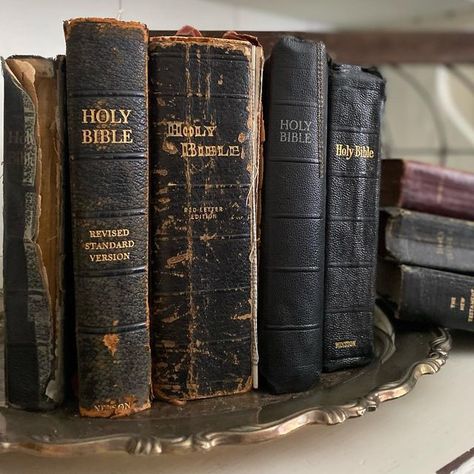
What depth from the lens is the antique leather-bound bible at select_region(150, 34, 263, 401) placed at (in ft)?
1.47

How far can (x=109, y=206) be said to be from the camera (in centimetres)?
43

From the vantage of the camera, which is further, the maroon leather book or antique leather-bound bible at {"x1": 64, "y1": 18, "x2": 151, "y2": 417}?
the maroon leather book

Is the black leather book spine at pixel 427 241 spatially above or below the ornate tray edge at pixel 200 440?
above

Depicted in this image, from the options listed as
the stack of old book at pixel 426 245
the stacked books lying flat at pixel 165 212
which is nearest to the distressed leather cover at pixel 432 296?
the stack of old book at pixel 426 245

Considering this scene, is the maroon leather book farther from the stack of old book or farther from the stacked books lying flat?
the stacked books lying flat

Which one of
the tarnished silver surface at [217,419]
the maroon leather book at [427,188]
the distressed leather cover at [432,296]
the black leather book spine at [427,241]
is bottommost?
the tarnished silver surface at [217,419]

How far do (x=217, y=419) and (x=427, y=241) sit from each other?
293 millimetres

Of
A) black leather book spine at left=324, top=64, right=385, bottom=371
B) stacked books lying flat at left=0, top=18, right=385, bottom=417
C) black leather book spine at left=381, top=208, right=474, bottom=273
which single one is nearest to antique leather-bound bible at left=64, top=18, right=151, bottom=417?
stacked books lying flat at left=0, top=18, right=385, bottom=417

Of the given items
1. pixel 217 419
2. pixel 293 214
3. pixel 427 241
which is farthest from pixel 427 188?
pixel 217 419

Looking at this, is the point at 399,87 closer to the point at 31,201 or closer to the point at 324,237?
the point at 324,237

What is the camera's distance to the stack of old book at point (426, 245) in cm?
60

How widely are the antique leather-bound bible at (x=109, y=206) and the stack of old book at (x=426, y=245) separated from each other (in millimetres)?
267

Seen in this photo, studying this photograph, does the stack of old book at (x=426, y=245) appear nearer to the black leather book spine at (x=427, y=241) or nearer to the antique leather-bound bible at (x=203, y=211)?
the black leather book spine at (x=427, y=241)

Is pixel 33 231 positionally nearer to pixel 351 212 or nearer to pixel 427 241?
pixel 351 212
